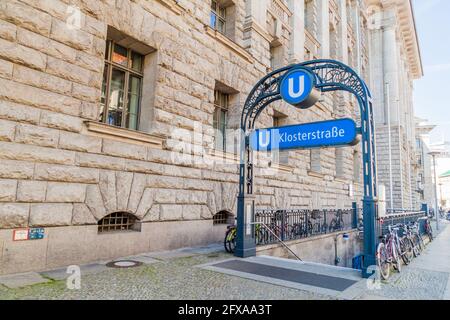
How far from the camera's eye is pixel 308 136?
7246 millimetres

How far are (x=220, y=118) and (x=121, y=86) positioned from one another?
4.21 m

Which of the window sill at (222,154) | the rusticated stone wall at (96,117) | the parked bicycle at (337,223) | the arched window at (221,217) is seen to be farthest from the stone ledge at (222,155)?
the parked bicycle at (337,223)

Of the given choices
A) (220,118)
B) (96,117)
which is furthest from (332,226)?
(96,117)

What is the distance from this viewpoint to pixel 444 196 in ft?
276

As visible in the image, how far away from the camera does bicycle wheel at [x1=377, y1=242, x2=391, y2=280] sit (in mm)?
6125

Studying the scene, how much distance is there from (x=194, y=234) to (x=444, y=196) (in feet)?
315

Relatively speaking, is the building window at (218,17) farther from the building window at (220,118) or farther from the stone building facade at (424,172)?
the stone building facade at (424,172)

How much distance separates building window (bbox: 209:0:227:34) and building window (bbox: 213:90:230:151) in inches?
98.6

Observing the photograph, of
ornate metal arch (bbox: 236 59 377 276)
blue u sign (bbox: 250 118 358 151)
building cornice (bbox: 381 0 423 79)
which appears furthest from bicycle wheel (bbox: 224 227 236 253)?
building cornice (bbox: 381 0 423 79)

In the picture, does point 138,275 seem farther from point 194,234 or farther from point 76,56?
point 76,56

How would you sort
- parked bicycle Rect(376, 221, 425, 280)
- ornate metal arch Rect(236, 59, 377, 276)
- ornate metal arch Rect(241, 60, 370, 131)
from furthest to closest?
ornate metal arch Rect(241, 60, 370, 131), ornate metal arch Rect(236, 59, 377, 276), parked bicycle Rect(376, 221, 425, 280)

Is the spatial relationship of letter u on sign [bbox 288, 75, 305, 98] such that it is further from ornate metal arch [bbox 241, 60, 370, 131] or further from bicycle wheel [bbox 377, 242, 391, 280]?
bicycle wheel [bbox 377, 242, 391, 280]

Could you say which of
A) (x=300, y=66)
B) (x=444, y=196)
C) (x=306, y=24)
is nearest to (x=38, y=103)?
(x=300, y=66)

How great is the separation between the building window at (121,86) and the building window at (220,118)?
3.38 meters
